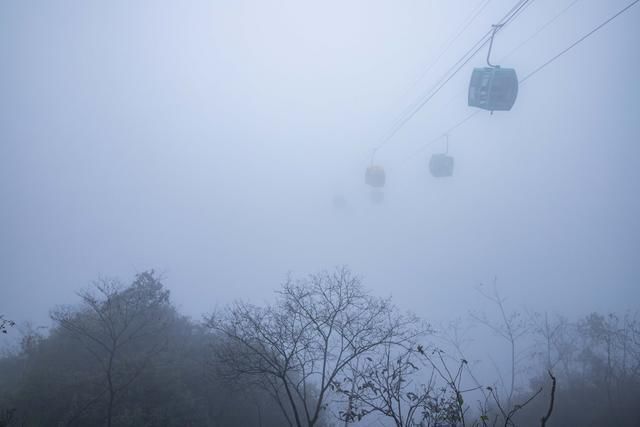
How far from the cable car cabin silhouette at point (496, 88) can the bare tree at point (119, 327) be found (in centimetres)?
1775

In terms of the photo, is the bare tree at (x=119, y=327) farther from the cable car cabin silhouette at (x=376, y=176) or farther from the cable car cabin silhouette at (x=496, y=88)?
the cable car cabin silhouette at (x=496, y=88)

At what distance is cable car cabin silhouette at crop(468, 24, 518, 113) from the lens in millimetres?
11438

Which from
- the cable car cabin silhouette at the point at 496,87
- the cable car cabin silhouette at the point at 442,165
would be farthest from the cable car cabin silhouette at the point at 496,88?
the cable car cabin silhouette at the point at 442,165

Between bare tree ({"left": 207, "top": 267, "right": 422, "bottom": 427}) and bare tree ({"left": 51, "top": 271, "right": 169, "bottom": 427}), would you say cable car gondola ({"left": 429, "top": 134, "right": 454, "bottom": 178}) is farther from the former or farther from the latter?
bare tree ({"left": 51, "top": 271, "right": 169, "bottom": 427})

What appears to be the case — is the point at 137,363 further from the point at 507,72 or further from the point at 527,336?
the point at 527,336

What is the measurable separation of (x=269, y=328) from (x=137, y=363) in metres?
9.90

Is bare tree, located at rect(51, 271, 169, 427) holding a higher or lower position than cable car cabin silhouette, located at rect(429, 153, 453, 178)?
Answer: lower

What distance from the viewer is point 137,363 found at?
615 inches

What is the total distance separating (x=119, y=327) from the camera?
1823 cm

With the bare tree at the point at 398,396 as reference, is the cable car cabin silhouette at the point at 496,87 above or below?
above

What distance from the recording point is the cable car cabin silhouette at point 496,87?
1144 centimetres

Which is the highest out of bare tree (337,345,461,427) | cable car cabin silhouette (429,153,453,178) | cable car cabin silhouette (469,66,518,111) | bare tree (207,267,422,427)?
cable car cabin silhouette (429,153,453,178)

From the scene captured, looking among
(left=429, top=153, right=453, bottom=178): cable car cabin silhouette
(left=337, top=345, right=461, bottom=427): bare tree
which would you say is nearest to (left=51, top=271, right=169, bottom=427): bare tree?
(left=337, top=345, right=461, bottom=427): bare tree

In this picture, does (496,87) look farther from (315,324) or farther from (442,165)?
(315,324)
